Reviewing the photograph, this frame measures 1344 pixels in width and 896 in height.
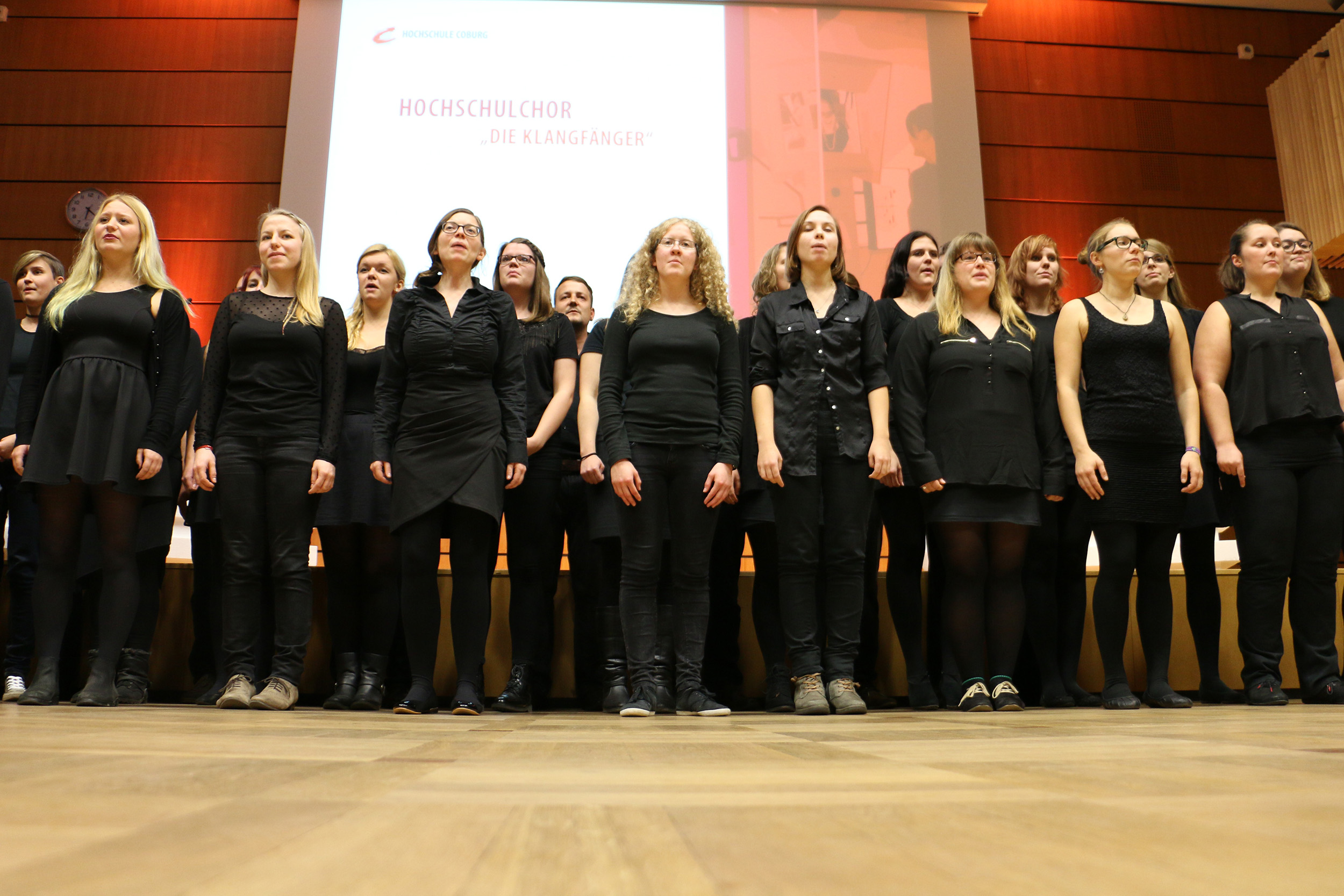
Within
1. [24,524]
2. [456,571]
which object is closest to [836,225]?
[456,571]

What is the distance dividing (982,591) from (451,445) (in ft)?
4.15

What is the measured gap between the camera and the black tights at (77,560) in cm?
207

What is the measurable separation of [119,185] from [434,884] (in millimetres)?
6326

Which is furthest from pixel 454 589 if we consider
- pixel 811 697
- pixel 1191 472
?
pixel 1191 472

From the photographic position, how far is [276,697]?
204cm

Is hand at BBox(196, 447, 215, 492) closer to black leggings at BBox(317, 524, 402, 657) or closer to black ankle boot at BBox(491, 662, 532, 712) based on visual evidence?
black leggings at BBox(317, 524, 402, 657)

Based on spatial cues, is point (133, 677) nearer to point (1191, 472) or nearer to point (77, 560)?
point (77, 560)

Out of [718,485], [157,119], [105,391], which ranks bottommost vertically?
[718,485]

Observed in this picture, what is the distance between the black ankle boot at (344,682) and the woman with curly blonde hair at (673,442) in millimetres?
693

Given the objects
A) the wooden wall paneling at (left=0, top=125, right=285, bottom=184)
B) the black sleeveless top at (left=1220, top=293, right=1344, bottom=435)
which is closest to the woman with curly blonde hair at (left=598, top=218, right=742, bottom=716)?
the black sleeveless top at (left=1220, top=293, right=1344, bottom=435)

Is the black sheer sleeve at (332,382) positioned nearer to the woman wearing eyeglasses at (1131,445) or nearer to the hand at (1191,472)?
the woman wearing eyeglasses at (1131,445)

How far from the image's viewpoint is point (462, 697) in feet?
6.54

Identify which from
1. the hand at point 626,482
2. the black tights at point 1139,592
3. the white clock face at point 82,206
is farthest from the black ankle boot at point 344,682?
the white clock face at point 82,206

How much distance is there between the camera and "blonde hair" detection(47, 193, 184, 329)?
87.5 inches
